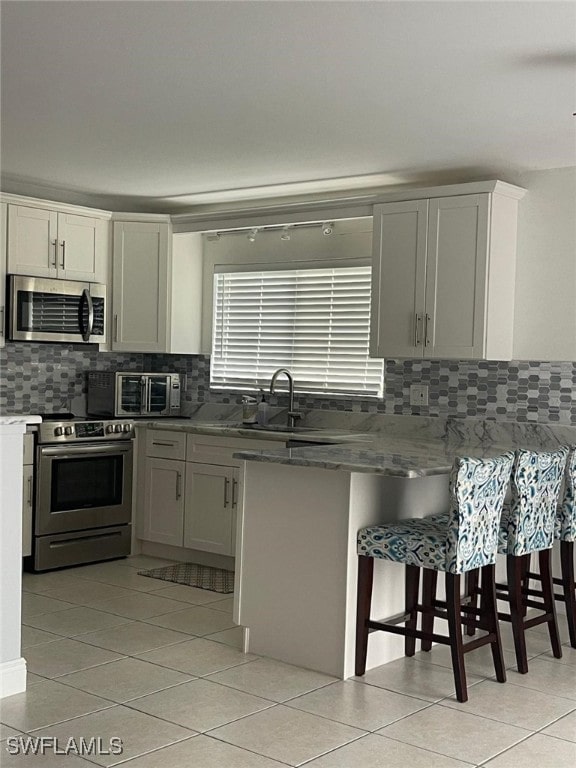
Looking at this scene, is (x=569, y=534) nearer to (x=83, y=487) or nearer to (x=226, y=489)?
(x=226, y=489)

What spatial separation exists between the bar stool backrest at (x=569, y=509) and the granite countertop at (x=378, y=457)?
1.25 ft

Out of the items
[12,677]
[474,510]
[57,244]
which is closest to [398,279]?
[474,510]

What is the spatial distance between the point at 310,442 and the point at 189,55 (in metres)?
2.63

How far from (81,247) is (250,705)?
146 inches

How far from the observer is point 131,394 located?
643 centimetres

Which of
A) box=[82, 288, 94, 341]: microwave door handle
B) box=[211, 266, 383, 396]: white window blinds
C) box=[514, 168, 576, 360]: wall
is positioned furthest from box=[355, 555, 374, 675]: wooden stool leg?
box=[82, 288, 94, 341]: microwave door handle

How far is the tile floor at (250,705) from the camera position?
3105 millimetres

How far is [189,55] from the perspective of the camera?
136 inches

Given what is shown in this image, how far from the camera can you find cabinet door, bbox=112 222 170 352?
6.46 metres

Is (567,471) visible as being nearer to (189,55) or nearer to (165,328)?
(189,55)

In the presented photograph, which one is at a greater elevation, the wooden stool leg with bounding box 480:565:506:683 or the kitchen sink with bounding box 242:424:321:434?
the kitchen sink with bounding box 242:424:321:434

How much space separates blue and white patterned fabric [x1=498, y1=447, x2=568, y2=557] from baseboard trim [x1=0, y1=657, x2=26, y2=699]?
208cm

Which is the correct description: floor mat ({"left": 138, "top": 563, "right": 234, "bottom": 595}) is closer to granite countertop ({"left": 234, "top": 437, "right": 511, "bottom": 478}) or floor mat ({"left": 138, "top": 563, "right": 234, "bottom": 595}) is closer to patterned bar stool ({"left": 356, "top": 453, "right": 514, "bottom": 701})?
granite countertop ({"left": 234, "top": 437, "right": 511, "bottom": 478})

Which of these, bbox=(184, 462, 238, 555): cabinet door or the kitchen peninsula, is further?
bbox=(184, 462, 238, 555): cabinet door
